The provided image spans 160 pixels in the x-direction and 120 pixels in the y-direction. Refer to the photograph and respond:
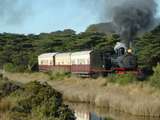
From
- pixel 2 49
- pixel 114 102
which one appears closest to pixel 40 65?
pixel 2 49

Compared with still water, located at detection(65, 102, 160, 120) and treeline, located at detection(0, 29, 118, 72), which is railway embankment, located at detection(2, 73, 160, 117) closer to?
still water, located at detection(65, 102, 160, 120)

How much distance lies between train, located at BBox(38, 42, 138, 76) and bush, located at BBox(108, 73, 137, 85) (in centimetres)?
153

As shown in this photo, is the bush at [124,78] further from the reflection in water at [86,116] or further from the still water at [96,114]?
the reflection in water at [86,116]

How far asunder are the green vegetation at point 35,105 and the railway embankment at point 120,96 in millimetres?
5052

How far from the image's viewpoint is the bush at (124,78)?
112 feet

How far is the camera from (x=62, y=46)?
7875 centimetres

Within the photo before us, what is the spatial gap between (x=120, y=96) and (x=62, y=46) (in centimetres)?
5160

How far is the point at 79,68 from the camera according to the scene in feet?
153

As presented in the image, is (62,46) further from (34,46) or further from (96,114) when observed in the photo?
(96,114)

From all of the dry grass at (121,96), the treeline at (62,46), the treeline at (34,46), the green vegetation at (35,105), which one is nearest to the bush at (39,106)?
the green vegetation at (35,105)

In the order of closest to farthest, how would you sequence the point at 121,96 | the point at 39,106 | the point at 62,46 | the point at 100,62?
1. the point at 39,106
2. the point at 121,96
3. the point at 100,62
4. the point at 62,46

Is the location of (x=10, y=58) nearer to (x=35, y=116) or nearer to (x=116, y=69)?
(x=116, y=69)

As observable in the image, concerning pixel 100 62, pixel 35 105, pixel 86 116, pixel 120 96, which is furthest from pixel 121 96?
pixel 100 62

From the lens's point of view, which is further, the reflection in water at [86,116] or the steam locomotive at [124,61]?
the steam locomotive at [124,61]
